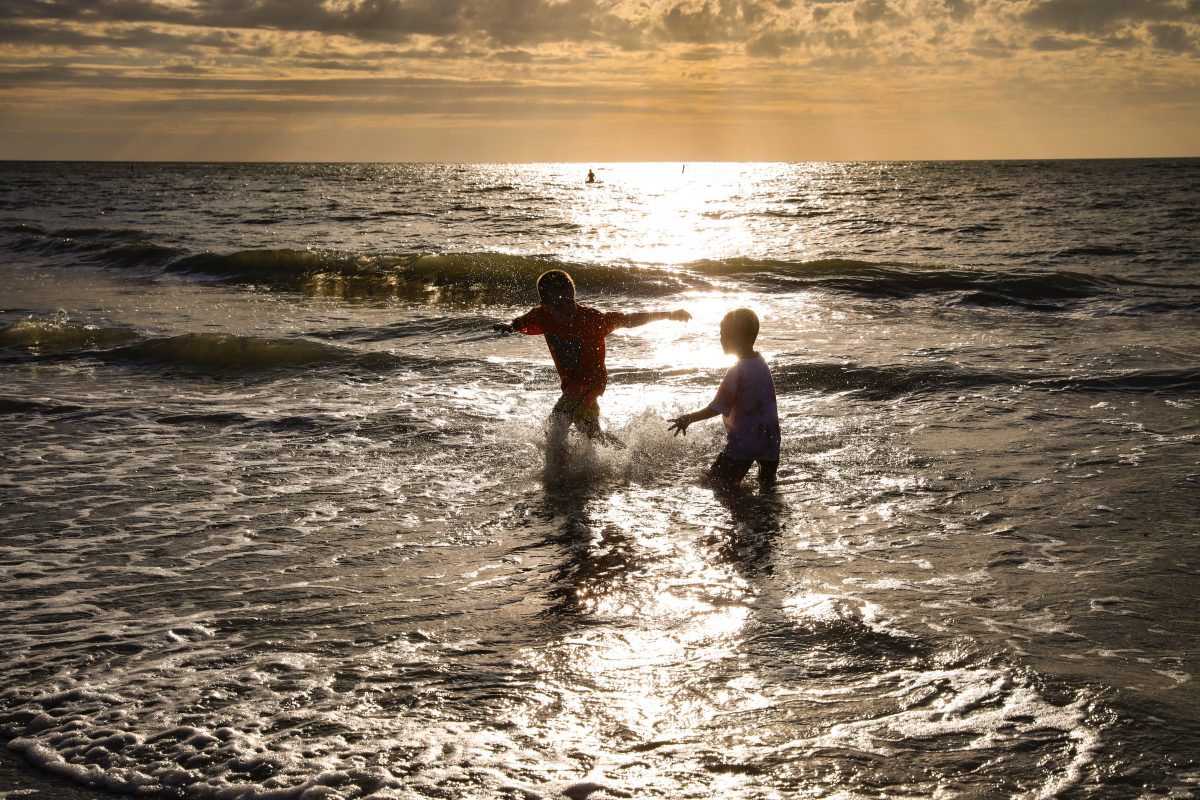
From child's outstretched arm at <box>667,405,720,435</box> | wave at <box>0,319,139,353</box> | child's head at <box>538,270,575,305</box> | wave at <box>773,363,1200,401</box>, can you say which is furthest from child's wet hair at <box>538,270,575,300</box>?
wave at <box>0,319,139,353</box>

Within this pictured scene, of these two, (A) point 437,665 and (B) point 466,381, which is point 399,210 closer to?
(B) point 466,381

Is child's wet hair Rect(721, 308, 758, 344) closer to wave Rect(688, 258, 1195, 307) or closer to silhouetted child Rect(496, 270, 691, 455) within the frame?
silhouetted child Rect(496, 270, 691, 455)

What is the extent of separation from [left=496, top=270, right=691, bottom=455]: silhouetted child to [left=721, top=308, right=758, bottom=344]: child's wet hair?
2.93 feet

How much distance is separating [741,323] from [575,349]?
4.58ft

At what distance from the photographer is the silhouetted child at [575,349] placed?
741 centimetres

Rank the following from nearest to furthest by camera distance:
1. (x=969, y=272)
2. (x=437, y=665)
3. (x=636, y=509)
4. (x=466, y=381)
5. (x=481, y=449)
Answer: (x=437, y=665) < (x=636, y=509) < (x=481, y=449) < (x=466, y=381) < (x=969, y=272)

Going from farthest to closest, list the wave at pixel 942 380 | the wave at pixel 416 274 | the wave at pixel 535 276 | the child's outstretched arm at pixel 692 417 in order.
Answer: the wave at pixel 416 274
the wave at pixel 535 276
the wave at pixel 942 380
the child's outstretched arm at pixel 692 417

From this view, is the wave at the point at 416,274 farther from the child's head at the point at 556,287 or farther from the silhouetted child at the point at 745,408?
the silhouetted child at the point at 745,408

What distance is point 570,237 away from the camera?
1289 inches

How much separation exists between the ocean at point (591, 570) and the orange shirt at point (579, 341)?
A: 0.56 meters

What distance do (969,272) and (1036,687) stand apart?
18.4 metres

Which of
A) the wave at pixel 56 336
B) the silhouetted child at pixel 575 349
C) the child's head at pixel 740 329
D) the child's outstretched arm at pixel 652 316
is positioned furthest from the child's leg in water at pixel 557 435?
the wave at pixel 56 336

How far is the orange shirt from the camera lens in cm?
742

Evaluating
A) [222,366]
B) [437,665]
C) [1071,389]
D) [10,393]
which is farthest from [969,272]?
[437,665]
